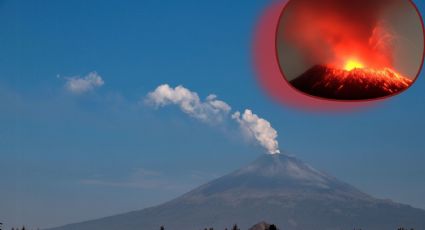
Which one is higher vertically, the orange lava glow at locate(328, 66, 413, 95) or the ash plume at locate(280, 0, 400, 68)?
the ash plume at locate(280, 0, 400, 68)

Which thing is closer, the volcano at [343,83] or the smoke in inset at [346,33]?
the smoke in inset at [346,33]

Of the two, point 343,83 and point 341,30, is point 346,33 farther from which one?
point 343,83

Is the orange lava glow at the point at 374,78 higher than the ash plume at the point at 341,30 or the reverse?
the reverse

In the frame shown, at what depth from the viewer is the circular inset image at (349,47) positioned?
5004mm

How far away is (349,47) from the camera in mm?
5168

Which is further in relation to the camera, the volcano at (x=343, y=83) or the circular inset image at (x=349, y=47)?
the volcano at (x=343, y=83)

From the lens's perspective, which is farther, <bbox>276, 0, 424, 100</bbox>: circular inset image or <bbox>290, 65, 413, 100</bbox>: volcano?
<bbox>290, 65, 413, 100</bbox>: volcano

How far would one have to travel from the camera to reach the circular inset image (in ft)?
16.4

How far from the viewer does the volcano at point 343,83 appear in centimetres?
513

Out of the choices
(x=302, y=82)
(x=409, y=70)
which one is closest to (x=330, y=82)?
(x=302, y=82)

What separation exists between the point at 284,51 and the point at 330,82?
0.43 meters

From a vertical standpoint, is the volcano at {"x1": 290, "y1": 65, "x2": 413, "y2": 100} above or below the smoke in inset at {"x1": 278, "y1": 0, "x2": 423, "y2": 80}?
below

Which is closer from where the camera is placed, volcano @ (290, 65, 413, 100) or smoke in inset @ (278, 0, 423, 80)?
smoke in inset @ (278, 0, 423, 80)

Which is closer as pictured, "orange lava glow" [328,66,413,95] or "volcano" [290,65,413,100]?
"orange lava glow" [328,66,413,95]
